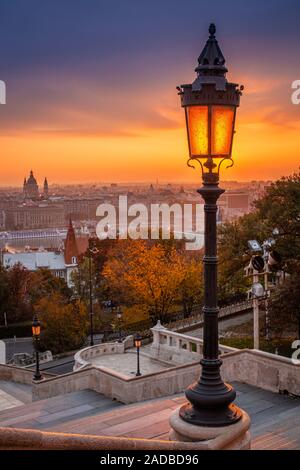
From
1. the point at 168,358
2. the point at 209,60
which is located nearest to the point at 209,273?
the point at 209,60

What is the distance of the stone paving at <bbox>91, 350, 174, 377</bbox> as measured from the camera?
894 inches

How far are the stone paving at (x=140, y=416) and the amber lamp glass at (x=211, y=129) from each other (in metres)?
3.97

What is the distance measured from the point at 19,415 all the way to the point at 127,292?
30.0 meters

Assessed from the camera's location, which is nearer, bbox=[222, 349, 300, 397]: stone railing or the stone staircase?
bbox=[222, 349, 300, 397]: stone railing

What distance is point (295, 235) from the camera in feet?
97.1

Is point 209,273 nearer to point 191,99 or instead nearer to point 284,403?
point 191,99

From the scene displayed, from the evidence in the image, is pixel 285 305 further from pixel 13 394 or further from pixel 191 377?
pixel 191 377

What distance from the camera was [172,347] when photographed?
20719 millimetres

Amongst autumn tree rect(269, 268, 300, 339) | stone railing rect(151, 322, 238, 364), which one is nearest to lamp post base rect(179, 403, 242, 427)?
stone railing rect(151, 322, 238, 364)

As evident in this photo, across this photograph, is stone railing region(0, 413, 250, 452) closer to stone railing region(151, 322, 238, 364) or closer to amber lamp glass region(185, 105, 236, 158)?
amber lamp glass region(185, 105, 236, 158)

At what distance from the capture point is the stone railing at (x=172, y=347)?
63.2 ft

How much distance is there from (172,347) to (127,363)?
167 inches

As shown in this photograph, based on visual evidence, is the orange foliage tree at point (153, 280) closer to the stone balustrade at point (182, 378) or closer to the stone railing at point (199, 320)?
the stone railing at point (199, 320)

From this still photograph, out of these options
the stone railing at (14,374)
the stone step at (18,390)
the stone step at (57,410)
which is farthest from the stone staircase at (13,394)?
the stone step at (57,410)
